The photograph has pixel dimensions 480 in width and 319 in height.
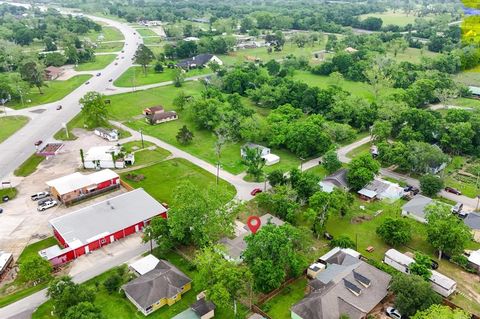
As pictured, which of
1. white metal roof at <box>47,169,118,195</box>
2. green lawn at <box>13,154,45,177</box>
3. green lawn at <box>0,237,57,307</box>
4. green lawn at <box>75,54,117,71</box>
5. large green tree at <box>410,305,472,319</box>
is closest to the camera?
large green tree at <box>410,305,472,319</box>

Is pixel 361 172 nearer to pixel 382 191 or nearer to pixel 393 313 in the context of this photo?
pixel 382 191

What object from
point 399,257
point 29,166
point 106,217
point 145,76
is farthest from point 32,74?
point 399,257

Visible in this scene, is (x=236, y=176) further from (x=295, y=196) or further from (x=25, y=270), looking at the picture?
(x=25, y=270)

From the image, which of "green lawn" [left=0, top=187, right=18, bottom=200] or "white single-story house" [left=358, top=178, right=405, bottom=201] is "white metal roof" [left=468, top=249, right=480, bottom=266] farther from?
"green lawn" [left=0, top=187, right=18, bottom=200]

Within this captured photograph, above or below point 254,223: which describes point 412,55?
above

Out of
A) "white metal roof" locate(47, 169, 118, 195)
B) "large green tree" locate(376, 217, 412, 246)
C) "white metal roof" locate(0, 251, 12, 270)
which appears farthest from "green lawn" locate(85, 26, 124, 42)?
"large green tree" locate(376, 217, 412, 246)
